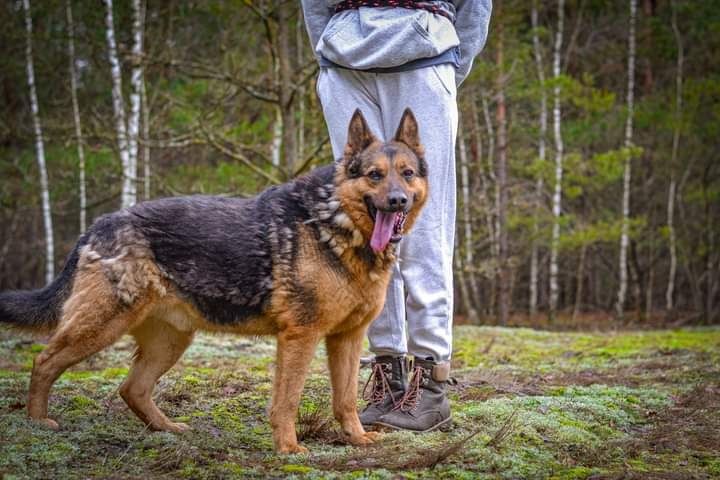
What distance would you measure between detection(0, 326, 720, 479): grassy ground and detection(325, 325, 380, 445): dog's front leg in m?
0.13

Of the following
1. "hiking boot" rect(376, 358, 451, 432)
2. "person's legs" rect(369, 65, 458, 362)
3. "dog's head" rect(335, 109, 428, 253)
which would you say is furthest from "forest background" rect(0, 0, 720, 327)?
"dog's head" rect(335, 109, 428, 253)

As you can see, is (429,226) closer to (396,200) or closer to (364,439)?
(396,200)

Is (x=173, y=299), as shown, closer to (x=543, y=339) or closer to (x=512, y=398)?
(x=512, y=398)

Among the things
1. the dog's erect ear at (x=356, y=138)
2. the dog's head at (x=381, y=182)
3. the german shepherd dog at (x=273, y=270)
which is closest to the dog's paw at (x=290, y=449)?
the german shepherd dog at (x=273, y=270)

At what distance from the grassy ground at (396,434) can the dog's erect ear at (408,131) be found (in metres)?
1.72

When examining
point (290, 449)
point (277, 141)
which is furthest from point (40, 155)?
point (290, 449)

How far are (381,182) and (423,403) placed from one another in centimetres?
150

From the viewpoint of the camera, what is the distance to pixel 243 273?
4.44 meters

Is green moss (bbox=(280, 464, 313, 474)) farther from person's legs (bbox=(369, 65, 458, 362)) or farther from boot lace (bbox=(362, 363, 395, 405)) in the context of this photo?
person's legs (bbox=(369, 65, 458, 362))

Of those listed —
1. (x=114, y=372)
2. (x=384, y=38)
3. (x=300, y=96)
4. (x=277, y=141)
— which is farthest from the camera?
(x=277, y=141)

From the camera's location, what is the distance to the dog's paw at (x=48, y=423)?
443 cm

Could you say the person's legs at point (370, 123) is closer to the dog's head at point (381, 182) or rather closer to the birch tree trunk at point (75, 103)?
the dog's head at point (381, 182)

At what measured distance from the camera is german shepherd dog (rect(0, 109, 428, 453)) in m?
4.31

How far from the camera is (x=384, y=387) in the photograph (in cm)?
510
